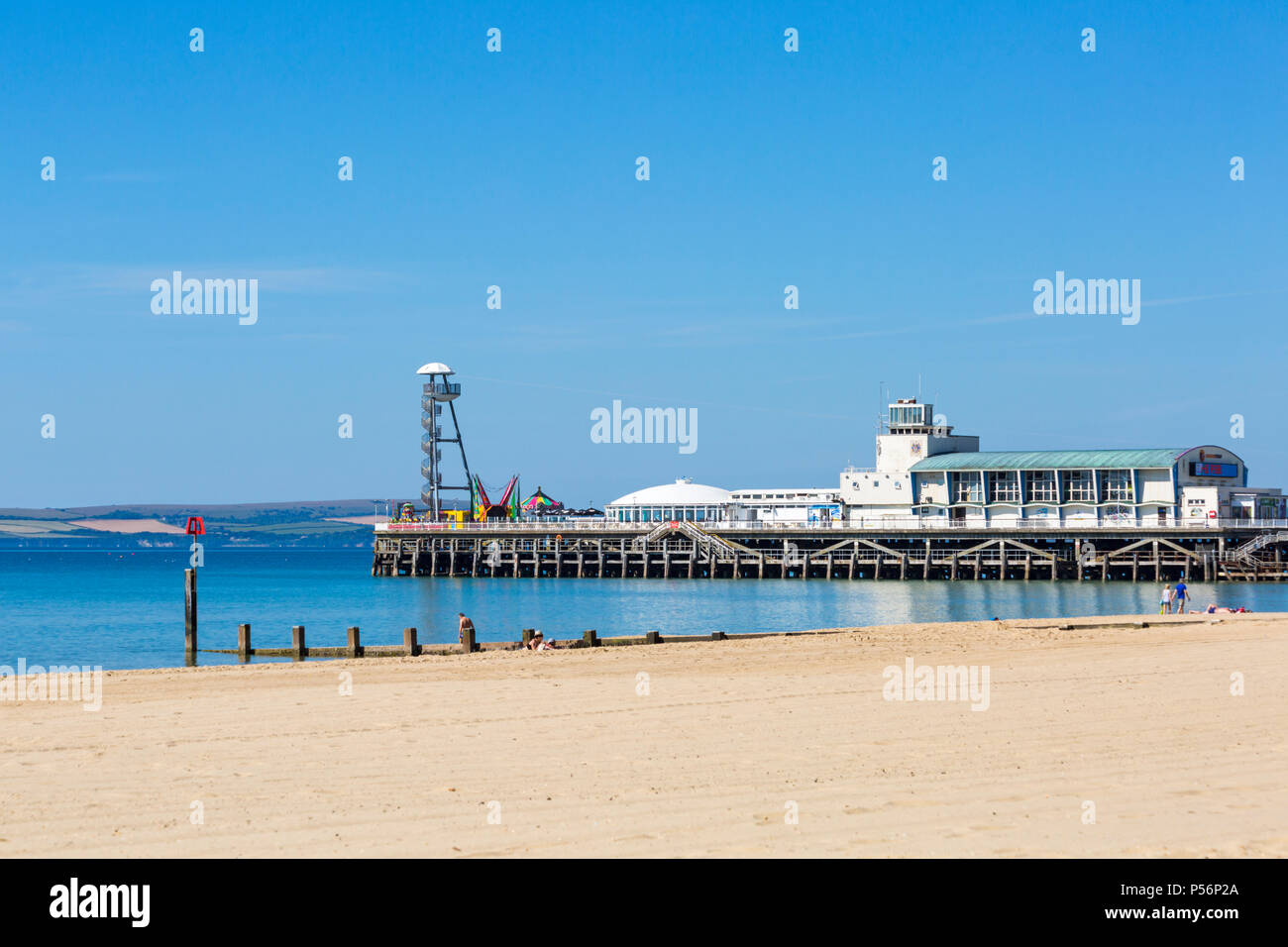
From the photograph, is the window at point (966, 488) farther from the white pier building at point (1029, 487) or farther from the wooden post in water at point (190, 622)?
the wooden post in water at point (190, 622)

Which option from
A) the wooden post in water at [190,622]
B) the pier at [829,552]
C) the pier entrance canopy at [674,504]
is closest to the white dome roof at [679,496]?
the pier entrance canopy at [674,504]

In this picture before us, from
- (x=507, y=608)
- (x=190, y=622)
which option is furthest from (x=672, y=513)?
(x=190, y=622)

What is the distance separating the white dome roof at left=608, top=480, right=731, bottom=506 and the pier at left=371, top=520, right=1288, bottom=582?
13.2 m

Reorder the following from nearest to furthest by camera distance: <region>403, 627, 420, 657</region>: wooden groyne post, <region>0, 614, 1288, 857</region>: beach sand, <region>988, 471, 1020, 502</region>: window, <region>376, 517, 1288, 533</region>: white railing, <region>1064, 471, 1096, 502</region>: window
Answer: <region>0, 614, 1288, 857</region>: beach sand → <region>403, 627, 420, 657</region>: wooden groyne post → <region>376, 517, 1288, 533</region>: white railing → <region>1064, 471, 1096, 502</region>: window → <region>988, 471, 1020, 502</region>: window

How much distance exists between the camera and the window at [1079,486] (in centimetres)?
7919

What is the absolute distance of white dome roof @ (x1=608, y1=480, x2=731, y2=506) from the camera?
106562 millimetres

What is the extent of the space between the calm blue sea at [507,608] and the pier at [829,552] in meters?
2.83

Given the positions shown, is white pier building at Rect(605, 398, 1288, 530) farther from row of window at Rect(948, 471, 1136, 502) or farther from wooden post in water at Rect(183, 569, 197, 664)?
wooden post in water at Rect(183, 569, 197, 664)

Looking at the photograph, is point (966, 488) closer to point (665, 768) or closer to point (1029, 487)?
point (1029, 487)

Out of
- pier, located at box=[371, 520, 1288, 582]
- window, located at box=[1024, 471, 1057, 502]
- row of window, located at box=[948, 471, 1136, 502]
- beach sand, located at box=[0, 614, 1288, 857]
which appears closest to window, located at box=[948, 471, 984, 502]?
row of window, located at box=[948, 471, 1136, 502]

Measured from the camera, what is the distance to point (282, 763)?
13328 mm

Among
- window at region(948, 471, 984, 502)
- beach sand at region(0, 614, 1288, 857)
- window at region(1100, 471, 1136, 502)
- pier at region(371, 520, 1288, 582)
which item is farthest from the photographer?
window at region(948, 471, 984, 502)
